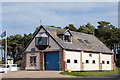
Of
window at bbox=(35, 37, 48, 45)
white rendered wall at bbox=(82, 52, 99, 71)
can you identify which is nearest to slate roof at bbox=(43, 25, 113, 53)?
white rendered wall at bbox=(82, 52, 99, 71)

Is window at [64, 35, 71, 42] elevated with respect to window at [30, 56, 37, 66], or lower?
elevated

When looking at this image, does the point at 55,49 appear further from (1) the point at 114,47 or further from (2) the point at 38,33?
(1) the point at 114,47

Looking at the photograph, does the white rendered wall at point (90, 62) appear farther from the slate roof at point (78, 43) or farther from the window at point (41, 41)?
the window at point (41, 41)

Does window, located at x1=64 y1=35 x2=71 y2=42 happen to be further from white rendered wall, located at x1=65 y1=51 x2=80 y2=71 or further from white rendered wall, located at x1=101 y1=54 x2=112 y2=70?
white rendered wall, located at x1=101 y1=54 x2=112 y2=70

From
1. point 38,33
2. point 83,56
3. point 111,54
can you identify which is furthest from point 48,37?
point 111,54

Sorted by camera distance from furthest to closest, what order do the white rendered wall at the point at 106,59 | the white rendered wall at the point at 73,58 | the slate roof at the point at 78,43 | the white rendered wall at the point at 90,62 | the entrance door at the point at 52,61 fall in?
the white rendered wall at the point at 106,59 → the white rendered wall at the point at 90,62 → the slate roof at the point at 78,43 → the entrance door at the point at 52,61 → the white rendered wall at the point at 73,58

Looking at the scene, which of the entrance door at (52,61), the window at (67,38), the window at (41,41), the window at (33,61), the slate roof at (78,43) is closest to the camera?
the entrance door at (52,61)

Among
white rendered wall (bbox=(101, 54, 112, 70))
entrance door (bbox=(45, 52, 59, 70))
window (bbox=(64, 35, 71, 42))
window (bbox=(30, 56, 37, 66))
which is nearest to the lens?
entrance door (bbox=(45, 52, 59, 70))

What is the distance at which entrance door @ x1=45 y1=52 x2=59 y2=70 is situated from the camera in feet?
115

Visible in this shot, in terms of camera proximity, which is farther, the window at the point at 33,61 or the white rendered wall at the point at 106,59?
the white rendered wall at the point at 106,59

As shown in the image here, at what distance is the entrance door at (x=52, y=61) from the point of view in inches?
1375

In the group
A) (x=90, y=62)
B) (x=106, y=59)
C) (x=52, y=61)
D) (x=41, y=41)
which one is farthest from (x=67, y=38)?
(x=106, y=59)

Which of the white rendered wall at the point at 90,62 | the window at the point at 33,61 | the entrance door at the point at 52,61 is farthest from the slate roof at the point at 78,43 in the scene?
the window at the point at 33,61

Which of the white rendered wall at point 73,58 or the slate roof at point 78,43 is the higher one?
the slate roof at point 78,43
